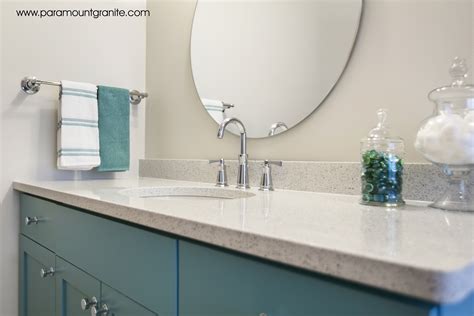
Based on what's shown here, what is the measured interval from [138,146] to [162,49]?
1.49 feet

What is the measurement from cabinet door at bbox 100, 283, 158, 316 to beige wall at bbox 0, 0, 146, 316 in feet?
2.55

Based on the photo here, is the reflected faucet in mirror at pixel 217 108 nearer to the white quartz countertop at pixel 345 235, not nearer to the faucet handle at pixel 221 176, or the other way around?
the faucet handle at pixel 221 176

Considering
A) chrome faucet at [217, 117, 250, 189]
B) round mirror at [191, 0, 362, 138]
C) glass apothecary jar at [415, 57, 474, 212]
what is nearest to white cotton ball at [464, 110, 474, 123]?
glass apothecary jar at [415, 57, 474, 212]

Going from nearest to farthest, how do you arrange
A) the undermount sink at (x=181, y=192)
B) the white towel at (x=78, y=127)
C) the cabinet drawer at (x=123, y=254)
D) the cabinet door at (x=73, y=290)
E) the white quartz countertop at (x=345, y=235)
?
the white quartz countertop at (x=345, y=235) < the cabinet drawer at (x=123, y=254) < the cabinet door at (x=73, y=290) < the undermount sink at (x=181, y=192) < the white towel at (x=78, y=127)

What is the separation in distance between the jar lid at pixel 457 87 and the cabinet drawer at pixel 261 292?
508mm

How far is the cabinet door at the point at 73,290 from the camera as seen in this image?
87 centimetres

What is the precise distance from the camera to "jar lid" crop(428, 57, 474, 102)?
2.37 ft

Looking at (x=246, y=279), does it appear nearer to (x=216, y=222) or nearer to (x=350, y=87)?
(x=216, y=222)

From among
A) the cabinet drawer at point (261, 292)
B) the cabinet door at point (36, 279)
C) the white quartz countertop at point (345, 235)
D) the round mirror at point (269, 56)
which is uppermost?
the round mirror at point (269, 56)

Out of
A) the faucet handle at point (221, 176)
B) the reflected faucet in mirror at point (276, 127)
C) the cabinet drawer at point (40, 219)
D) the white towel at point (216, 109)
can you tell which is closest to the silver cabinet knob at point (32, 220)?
the cabinet drawer at point (40, 219)

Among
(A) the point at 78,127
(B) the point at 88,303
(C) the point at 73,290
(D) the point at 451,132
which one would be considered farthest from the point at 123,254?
(A) the point at 78,127

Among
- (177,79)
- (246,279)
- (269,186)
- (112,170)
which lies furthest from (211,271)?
(177,79)

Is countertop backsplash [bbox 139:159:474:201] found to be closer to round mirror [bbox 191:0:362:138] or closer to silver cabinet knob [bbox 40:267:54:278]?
round mirror [bbox 191:0:362:138]

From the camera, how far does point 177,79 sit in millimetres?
1583
